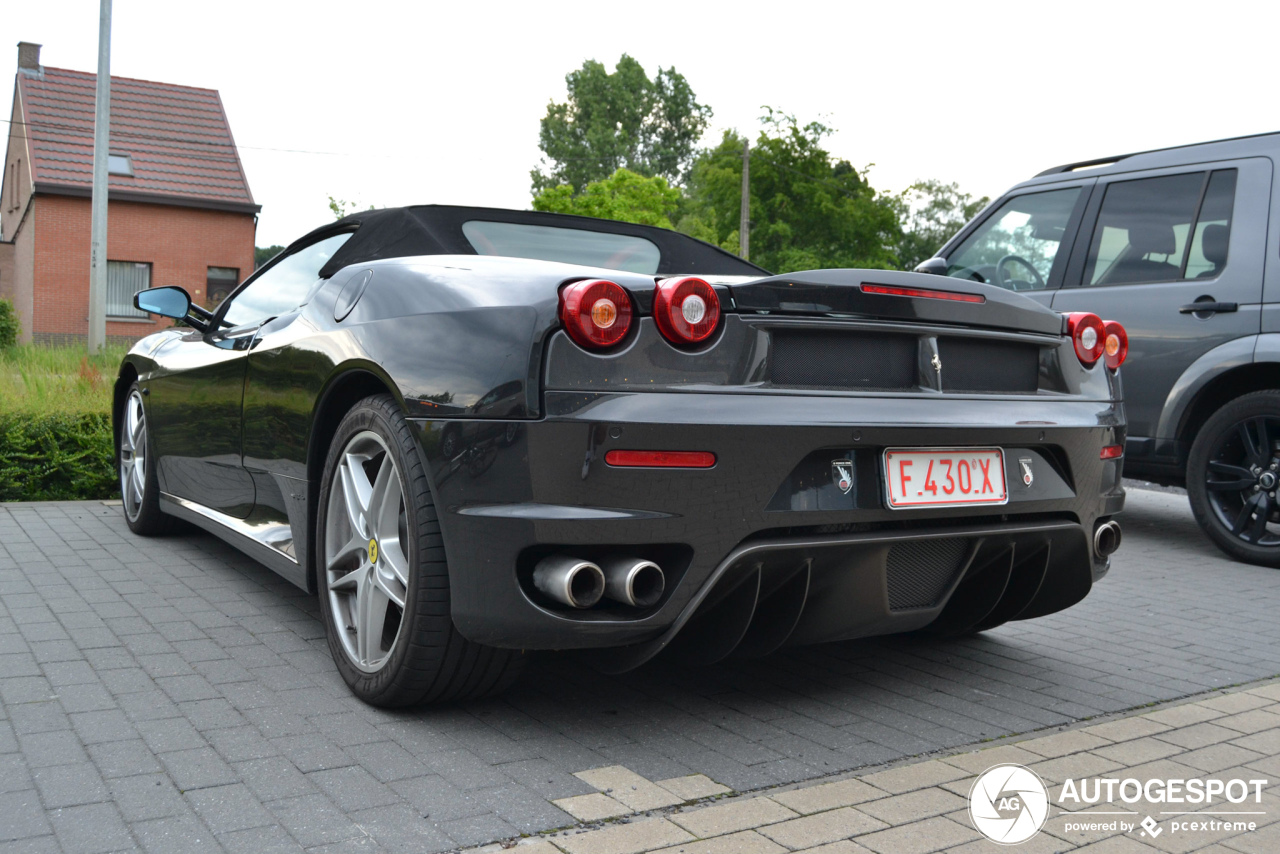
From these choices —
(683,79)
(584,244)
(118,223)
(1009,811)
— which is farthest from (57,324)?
(683,79)

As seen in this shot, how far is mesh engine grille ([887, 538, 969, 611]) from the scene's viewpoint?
2979 mm

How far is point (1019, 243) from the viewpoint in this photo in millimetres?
6898

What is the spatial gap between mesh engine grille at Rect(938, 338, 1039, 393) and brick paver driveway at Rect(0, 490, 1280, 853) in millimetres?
948

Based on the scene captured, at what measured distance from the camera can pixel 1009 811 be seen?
98.6 inches

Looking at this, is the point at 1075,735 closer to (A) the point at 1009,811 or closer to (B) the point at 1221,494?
(A) the point at 1009,811

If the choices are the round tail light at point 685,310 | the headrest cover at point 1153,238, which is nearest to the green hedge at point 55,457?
the round tail light at point 685,310

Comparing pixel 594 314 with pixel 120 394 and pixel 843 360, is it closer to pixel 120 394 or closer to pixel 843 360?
pixel 843 360

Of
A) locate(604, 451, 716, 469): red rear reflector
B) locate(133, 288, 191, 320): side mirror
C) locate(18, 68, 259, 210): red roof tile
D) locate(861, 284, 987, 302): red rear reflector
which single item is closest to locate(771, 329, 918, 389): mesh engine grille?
locate(861, 284, 987, 302): red rear reflector

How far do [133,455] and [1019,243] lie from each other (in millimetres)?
5194

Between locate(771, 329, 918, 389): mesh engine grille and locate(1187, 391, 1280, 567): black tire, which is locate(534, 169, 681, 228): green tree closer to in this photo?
locate(1187, 391, 1280, 567): black tire

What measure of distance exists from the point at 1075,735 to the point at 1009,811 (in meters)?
0.65

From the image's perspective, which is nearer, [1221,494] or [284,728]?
[284,728]

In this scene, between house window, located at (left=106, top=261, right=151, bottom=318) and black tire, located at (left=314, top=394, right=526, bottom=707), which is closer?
black tire, located at (left=314, top=394, right=526, bottom=707)

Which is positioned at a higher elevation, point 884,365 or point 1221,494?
point 884,365
